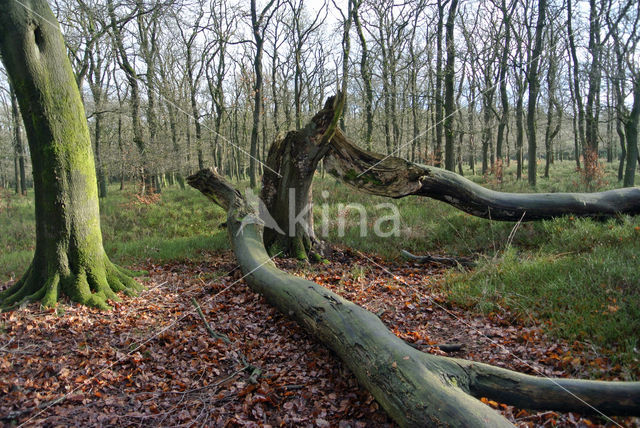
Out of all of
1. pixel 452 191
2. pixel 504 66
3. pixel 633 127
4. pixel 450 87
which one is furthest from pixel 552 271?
pixel 504 66

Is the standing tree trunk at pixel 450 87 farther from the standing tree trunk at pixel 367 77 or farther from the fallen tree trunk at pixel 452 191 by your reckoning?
→ the fallen tree trunk at pixel 452 191

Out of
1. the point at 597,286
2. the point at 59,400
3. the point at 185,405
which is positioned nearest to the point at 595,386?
the point at 597,286

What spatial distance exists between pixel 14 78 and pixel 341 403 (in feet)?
19.1

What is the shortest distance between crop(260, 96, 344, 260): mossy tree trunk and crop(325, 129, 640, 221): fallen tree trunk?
48cm

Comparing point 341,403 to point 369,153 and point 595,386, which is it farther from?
point 369,153

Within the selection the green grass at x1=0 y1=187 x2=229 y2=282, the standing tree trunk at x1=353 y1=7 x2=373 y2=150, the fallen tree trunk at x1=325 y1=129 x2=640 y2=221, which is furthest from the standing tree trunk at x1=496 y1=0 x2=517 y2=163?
the green grass at x1=0 y1=187 x2=229 y2=282

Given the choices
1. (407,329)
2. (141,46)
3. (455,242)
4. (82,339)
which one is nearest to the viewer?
(82,339)

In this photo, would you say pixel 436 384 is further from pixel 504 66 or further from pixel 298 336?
pixel 504 66

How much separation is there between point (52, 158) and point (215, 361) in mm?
3640

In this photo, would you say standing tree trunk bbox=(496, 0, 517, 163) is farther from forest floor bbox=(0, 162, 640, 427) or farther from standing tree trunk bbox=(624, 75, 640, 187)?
forest floor bbox=(0, 162, 640, 427)

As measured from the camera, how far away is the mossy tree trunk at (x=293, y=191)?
23.5 ft

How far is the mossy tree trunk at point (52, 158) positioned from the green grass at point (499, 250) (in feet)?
8.50

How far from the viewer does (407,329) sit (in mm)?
4504

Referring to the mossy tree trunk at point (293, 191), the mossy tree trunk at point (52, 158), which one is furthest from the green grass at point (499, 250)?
the mossy tree trunk at point (52, 158)
